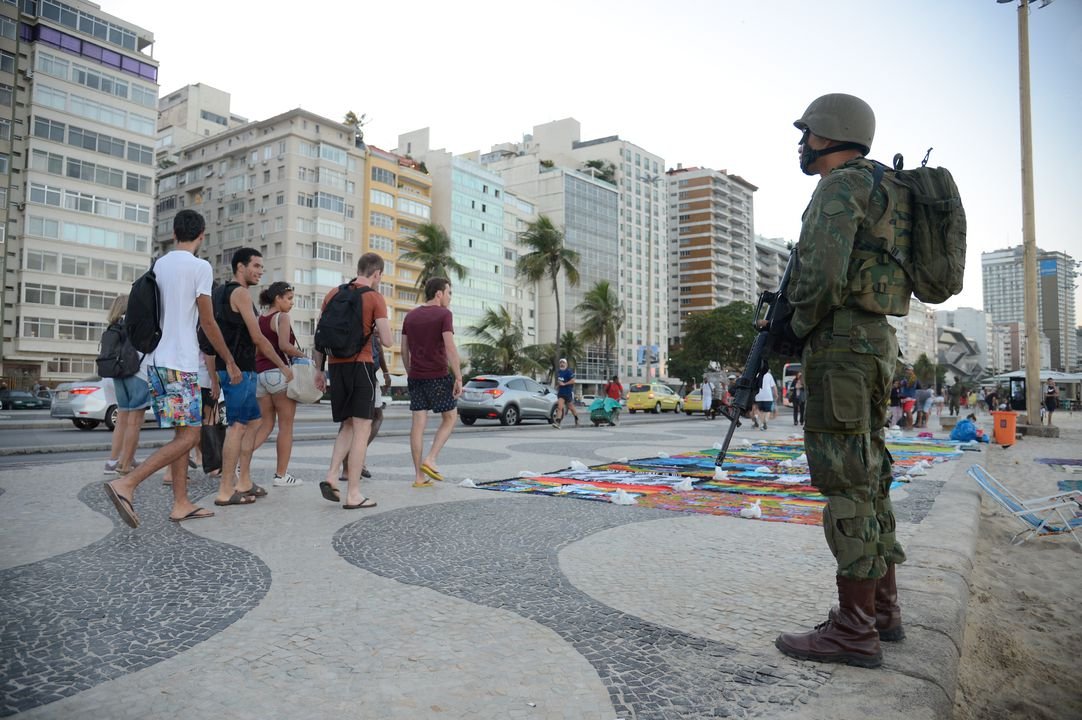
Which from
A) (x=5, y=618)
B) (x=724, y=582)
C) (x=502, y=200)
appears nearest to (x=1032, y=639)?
(x=724, y=582)

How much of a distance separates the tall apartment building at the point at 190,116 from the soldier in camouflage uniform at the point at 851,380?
86954mm

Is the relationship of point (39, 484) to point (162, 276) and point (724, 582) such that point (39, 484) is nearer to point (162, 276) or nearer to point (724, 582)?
point (162, 276)

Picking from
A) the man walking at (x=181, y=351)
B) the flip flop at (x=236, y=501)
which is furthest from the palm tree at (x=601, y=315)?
the man walking at (x=181, y=351)

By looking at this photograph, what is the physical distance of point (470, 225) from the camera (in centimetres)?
7656

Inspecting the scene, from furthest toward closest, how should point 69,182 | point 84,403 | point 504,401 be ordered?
point 69,182, point 504,401, point 84,403

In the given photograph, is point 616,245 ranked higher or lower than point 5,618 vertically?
higher

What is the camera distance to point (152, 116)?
53.4 metres

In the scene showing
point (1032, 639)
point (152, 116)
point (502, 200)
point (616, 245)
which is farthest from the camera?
point (616, 245)

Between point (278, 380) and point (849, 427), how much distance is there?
4.75 meters

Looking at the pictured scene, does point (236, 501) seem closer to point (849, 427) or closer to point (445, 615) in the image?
point (445, 615)

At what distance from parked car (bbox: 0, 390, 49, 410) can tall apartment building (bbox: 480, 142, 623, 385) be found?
190 feet

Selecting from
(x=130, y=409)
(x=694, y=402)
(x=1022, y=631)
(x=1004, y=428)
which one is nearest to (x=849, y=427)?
(x=1022, y=631)

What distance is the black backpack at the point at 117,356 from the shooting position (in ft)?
21.1

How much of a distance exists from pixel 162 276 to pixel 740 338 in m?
71.1
